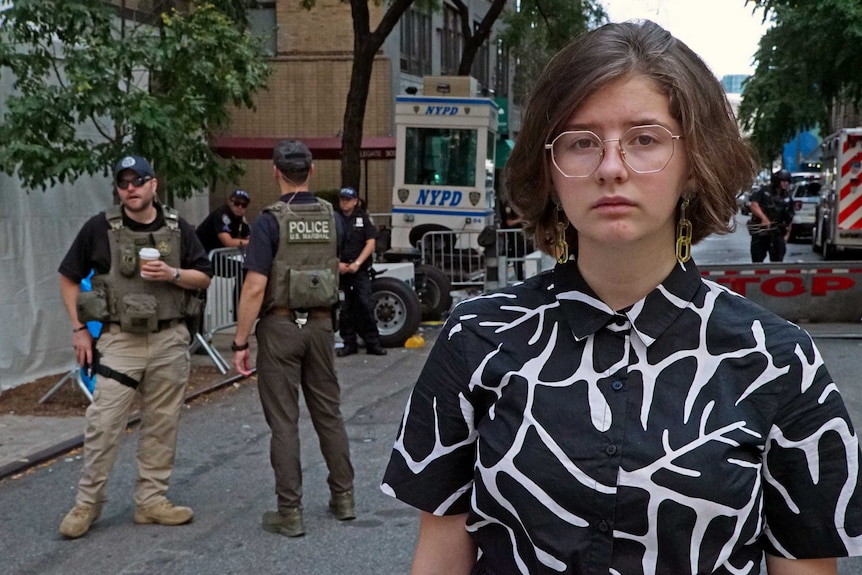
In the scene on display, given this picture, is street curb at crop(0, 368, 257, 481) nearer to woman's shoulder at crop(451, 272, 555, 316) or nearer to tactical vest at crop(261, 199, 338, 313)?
tactical vest at crop(261, 199, 338, 313)

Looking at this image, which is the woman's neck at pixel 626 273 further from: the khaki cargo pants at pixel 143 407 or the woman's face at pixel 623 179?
the khaki cargo pants at pixel 143 407

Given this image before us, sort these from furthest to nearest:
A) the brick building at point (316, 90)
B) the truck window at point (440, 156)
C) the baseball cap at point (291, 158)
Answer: the brick building at point (316, 90)
the truck window at point (440, 156)
the baseball cap at point (291, 158)

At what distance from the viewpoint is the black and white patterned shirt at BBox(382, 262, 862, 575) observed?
175cm

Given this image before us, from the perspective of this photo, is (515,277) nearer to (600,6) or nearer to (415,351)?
(415,351)

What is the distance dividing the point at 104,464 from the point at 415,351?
7.13 m

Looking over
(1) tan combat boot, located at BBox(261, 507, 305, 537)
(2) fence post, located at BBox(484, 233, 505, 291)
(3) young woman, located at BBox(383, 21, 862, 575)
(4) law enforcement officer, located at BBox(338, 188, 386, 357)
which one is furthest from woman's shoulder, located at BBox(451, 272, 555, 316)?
(2) fence post, located at BBox(484, 233, 505, 291)

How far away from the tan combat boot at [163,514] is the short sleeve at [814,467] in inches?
187

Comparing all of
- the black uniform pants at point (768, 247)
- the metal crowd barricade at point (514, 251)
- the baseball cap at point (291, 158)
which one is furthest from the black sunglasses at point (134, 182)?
the black uniform pants at point (768, 247)

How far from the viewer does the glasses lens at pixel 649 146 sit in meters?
1.82

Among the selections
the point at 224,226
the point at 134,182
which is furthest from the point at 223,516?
the point at 224,226

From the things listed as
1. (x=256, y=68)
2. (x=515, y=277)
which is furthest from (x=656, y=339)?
(x=515, y=277)

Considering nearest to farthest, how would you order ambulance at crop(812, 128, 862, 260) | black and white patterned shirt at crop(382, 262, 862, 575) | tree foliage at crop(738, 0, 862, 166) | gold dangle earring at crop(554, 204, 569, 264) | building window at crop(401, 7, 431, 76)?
1. black and white patterned shirt at crop(382, 262, 862, 575)
2. gold dangle earring at crop(554, 204, 569, 264)
3. tree foliage at crop(738, 0, 862, 166)
4. ambulance at crop(812, 128, 862, 260)
5. building window at crop(401, 7, 431, 76)

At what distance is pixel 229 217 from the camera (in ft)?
41.7

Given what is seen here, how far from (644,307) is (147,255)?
4476mm
